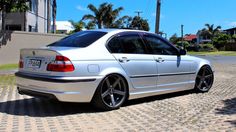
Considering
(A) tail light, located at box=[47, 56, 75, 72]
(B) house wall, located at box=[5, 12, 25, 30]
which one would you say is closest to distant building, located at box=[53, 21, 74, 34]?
(B) house wall, located at box=[5, 12, 25, 30]

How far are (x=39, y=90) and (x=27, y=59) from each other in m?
0.77

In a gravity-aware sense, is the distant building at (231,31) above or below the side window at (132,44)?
above

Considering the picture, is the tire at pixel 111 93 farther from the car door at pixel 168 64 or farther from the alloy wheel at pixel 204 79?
the alloy wheel at pixel 204 79

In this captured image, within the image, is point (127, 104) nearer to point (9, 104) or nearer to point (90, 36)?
point (90, 36)

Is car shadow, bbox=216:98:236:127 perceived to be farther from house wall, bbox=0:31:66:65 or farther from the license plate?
house wall, bbox=0:31:66:65

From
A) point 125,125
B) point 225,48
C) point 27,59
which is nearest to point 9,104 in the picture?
point 27,59

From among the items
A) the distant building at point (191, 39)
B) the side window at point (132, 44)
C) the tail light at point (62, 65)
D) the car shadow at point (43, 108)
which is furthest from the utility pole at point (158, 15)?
the distant building at point (191, 39)

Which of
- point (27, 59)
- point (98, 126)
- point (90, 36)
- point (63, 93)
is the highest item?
point (90, 36)

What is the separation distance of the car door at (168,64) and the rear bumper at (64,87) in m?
1.75

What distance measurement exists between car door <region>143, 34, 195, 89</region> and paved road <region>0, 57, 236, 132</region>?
38 cm

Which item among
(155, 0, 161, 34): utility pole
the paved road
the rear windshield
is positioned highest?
(155, 0, 161, 34): utility pole

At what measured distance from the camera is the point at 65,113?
676 centimetres

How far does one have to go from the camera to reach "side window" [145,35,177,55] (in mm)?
8008

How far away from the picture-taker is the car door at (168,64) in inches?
314
